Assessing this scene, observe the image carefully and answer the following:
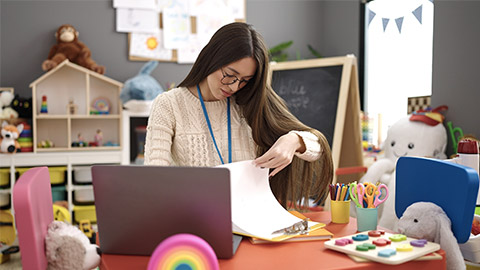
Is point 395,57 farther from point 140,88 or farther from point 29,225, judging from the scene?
point 29,225

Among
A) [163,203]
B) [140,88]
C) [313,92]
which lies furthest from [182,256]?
[140,88]

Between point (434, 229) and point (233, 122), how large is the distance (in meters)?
0.75

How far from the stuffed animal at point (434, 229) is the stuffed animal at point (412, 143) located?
1460 mm

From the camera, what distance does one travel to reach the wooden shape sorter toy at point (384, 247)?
78 cm

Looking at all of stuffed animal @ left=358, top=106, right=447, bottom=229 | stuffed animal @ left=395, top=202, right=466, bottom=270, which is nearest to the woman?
stuffed animal @ left=395, top=202, right=466, bottom=270

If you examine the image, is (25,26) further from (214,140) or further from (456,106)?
(456,106)

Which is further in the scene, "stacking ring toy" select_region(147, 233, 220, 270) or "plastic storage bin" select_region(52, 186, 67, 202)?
"plastic storage bin" select_region(52, 186, 67, 202)

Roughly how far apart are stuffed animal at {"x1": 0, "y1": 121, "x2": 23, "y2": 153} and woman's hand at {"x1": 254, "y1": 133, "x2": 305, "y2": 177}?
2.40m

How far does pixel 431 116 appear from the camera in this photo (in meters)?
2.50

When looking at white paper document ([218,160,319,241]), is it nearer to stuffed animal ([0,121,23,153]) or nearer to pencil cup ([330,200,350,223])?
pencil cup ([330,200,350,223])

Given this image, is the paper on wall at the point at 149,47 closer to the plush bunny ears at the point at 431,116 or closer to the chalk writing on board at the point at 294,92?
the chalk writing on board at the point at 294,92

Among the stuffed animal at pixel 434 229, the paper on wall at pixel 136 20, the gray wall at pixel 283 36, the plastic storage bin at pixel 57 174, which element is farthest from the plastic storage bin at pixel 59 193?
the stuffed animal at pixel 434 229

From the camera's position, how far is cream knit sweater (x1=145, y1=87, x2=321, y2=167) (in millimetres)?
1351

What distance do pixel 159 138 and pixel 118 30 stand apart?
234cm
